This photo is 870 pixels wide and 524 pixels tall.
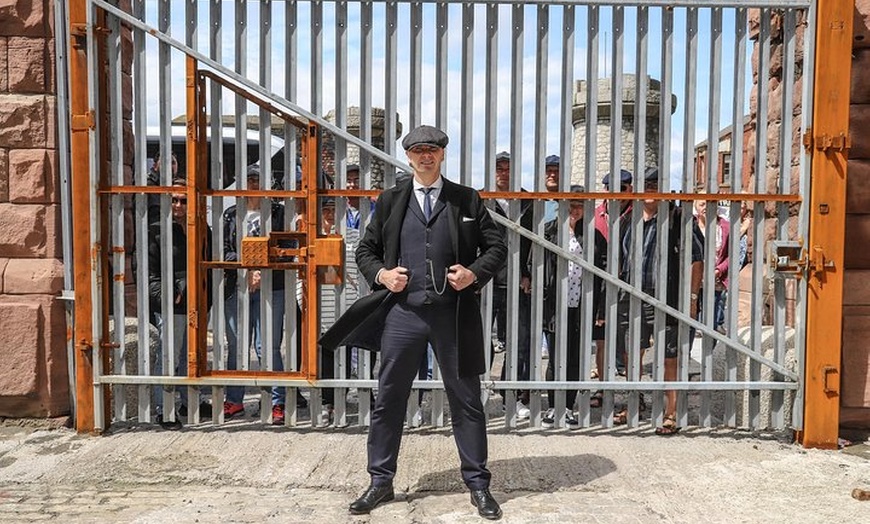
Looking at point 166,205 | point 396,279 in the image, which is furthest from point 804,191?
point 166,205

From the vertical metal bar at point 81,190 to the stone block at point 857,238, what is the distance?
4.84 m

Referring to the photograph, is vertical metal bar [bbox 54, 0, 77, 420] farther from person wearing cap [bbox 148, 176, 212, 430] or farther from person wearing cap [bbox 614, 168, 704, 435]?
person wearing cap [bbox 614, 168, 704, 435]

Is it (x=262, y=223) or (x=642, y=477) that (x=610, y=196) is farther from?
(x=262, y=223)

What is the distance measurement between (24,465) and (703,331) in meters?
4.22

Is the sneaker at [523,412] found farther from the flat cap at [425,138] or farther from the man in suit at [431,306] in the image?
the flat cap at [425,138]

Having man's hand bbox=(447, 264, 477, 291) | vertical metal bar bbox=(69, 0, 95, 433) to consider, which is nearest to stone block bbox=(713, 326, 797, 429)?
man's hand bbox=(447, 264, 477, 291)

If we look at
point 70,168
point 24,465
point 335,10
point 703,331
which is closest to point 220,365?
point 24,465

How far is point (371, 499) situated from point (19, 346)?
8.92 ft

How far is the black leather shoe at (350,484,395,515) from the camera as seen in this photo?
13.5 feet

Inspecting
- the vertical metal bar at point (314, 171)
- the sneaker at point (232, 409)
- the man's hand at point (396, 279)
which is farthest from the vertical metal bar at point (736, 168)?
the sneaker at point (232, 409)

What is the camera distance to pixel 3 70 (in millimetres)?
5301

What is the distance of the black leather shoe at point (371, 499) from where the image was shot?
161 inches

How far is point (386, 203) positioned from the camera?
425 centimetres

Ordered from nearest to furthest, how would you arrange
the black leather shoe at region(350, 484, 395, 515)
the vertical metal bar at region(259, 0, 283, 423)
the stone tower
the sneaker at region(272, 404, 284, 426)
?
the black leather shoe at region(350, 484, 395, 515) < the vertical metal bar at region(259, 0, 283, 423) < the sneaker at region(272, 404, 284, 426) < the stone tower
